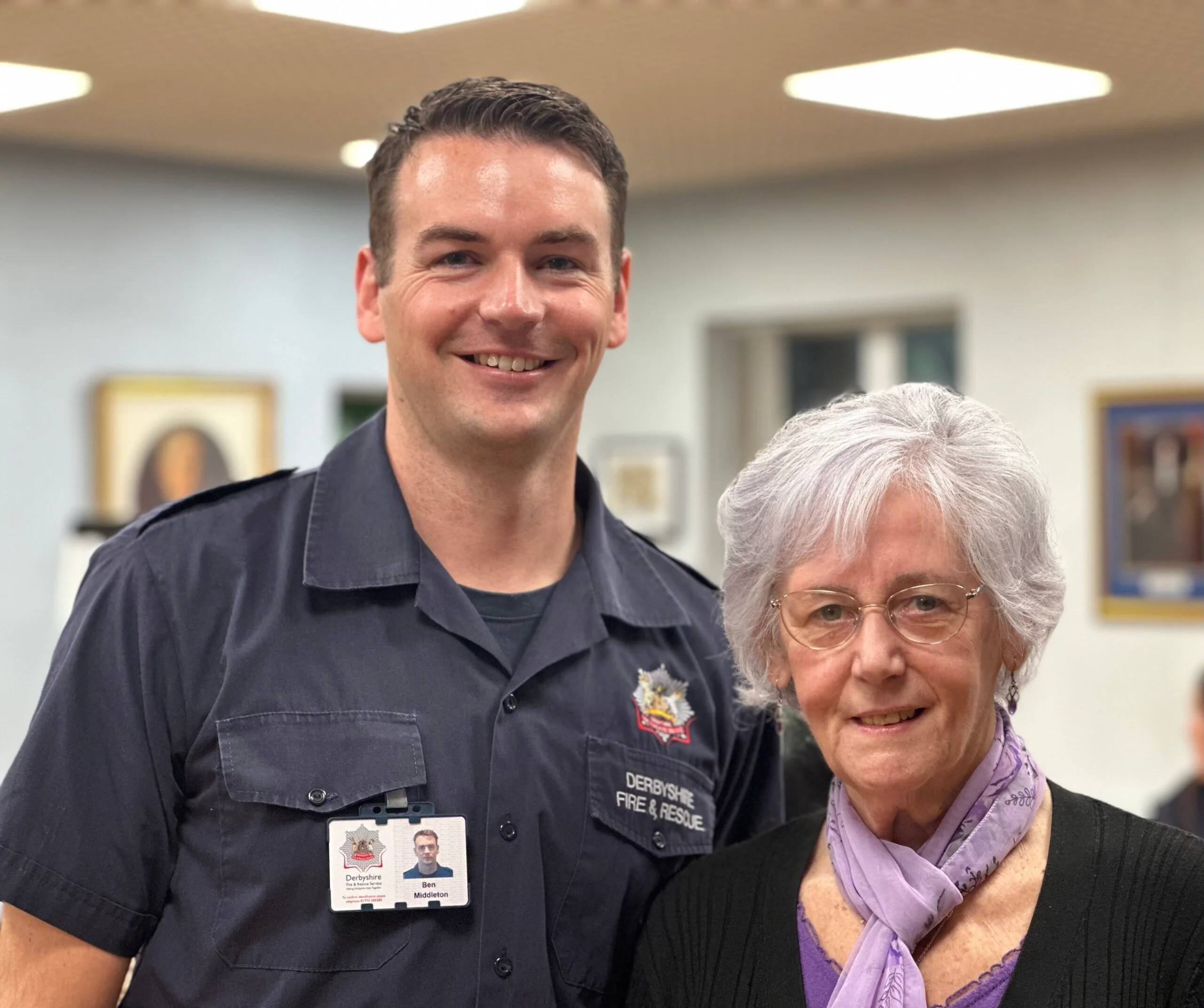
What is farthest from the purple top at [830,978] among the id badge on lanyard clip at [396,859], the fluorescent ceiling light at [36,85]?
the fluorescent ceiling light at [36,85]

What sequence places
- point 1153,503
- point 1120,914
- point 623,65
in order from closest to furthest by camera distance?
point 1120,914 < point 623,65 < point 1153,503

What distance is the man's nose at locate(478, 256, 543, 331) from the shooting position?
1904mm

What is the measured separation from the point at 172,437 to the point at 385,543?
463cm

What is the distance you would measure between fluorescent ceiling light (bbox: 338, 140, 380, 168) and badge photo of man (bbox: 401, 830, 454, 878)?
168 inches

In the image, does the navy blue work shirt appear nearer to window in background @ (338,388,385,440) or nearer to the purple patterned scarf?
the purple patterned scarf

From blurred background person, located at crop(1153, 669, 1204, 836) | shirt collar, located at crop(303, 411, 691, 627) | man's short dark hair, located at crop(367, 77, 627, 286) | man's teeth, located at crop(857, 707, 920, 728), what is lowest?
blurred background person, located at crop(1153, 669, 1204, 836)

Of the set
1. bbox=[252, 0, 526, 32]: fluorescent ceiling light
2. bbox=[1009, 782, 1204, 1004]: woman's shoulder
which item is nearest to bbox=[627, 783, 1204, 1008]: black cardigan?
bbox=[1009, 782, 1204, 1004]: woman's shoulder

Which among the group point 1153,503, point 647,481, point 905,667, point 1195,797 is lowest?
point 1195,797

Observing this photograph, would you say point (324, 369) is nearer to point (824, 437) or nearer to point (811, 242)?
point (811, 242)

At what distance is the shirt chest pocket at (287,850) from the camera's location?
181 cm

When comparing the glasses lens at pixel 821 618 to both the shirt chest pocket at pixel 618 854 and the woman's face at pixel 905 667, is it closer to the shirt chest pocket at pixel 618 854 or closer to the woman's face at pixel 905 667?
the woman's face at pixel 905 667

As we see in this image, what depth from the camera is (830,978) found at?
173 centimetres

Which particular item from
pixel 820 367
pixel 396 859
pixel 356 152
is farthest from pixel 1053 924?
pixel 820 367

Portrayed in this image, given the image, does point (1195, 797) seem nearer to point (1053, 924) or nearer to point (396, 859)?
point (1053, 924)
